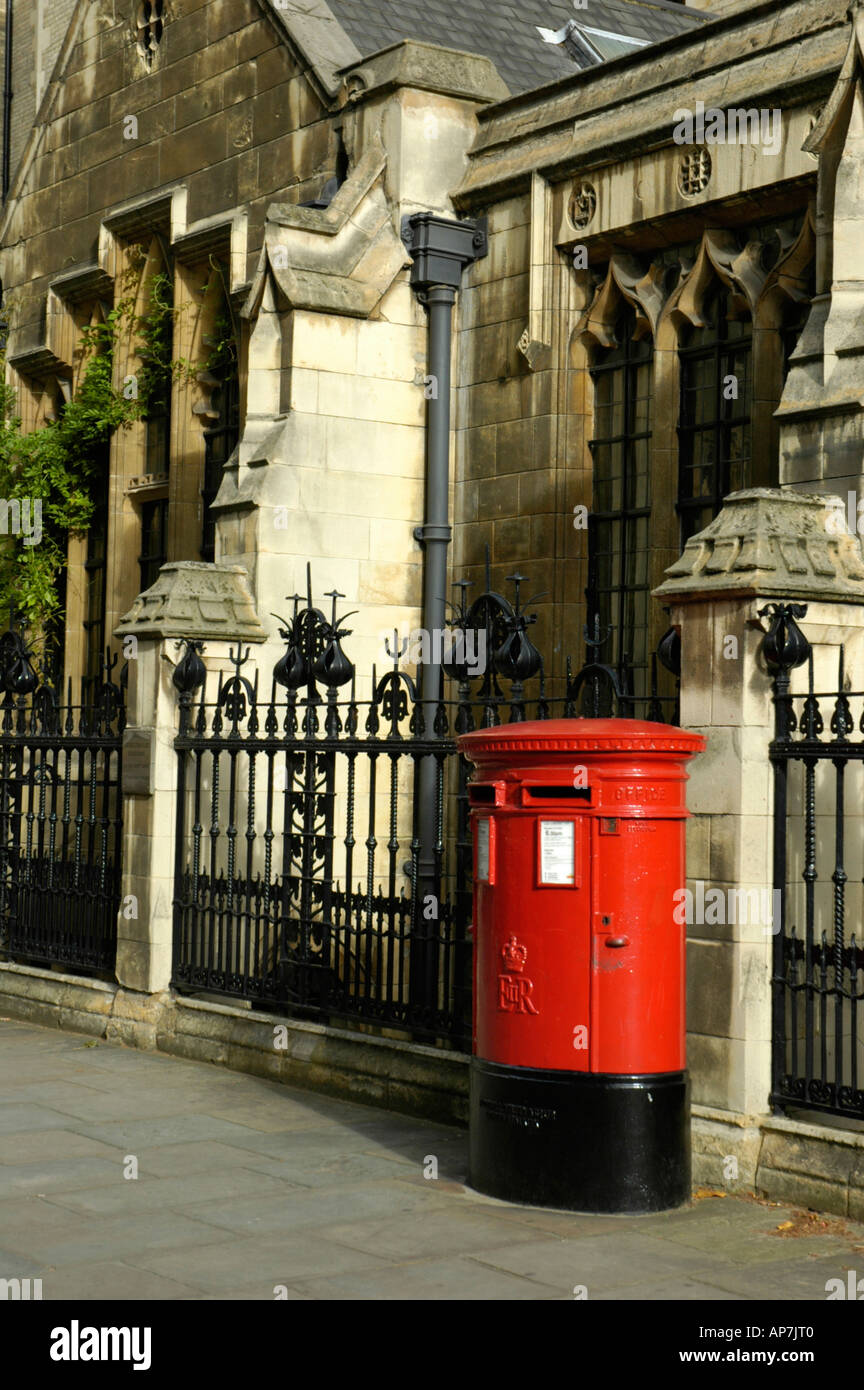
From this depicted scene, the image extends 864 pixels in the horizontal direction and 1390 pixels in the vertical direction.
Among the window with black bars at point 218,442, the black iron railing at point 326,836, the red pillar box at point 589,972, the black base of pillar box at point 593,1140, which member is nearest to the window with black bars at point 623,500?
the black iron railing at point 326,836

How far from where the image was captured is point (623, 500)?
13.5m

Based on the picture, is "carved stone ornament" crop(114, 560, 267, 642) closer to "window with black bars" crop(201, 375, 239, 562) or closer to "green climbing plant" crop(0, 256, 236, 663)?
"window with black bars" crop(201, 375, 239, 562)

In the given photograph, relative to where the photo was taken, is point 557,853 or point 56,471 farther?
point 56,471

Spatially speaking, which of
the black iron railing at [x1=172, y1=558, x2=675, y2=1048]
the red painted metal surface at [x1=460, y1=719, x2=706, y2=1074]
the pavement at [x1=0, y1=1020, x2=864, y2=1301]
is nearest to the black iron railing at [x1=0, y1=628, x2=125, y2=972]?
the black iron railing at [x1=172, y1=558, x2=675, y2=1048]

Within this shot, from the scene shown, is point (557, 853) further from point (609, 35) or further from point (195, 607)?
point (609, 35)

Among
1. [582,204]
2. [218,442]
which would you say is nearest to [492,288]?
[582,204]

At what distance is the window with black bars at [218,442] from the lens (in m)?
16.8

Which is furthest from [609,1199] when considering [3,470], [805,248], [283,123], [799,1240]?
[3,470]

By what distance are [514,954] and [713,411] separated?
7.05 metres

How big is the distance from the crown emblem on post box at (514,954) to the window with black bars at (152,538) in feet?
39.2

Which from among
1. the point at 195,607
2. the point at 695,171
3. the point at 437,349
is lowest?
the point at 195,607

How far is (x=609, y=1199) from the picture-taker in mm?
6520

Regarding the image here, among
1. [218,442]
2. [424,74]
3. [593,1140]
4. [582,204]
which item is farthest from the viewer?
[218,442]

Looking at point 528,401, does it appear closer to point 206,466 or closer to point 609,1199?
point 206,466
